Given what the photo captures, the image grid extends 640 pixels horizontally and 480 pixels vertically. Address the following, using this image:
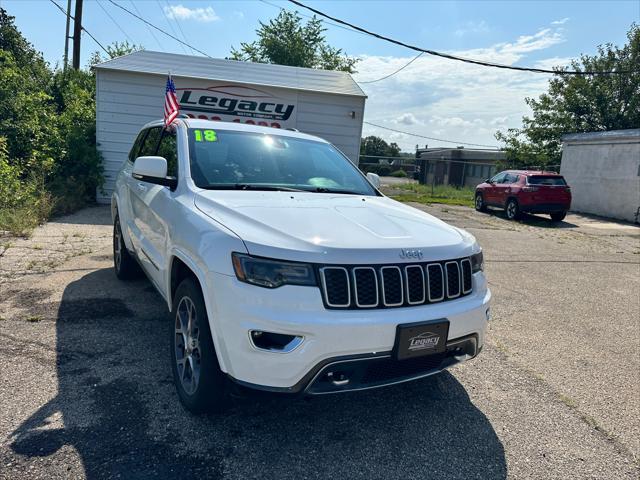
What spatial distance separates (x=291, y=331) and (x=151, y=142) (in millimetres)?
3266

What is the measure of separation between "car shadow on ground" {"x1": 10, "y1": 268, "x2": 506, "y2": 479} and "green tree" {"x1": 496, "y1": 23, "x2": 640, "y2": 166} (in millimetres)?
26093

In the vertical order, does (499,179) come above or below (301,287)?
above

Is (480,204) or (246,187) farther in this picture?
(480,204)

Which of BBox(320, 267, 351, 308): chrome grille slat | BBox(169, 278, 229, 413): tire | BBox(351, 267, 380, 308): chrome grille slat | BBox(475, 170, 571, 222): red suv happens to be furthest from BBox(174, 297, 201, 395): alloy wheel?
BBox(475, 170, 571, 222): red suv

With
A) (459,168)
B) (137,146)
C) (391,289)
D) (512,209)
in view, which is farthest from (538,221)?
→ (459,168)

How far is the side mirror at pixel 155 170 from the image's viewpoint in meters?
3.43

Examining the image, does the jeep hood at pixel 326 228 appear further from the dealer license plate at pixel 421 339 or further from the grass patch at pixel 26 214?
the grass patch at pixel 26 214

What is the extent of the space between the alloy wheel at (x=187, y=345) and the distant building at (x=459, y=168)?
36.7m

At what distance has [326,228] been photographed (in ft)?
8.93

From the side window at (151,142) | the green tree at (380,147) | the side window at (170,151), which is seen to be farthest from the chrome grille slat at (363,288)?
the green tree at (380,147)

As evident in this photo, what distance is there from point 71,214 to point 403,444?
9873 millimetres

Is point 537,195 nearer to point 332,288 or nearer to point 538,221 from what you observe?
point 538,221

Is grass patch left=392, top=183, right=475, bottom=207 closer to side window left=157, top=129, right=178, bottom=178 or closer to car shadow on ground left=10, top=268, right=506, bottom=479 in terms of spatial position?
side window left=157, top=129, right=178, bottom=178

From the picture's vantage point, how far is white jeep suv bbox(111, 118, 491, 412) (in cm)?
240
